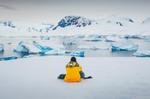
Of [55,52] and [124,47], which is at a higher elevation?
[124,47]

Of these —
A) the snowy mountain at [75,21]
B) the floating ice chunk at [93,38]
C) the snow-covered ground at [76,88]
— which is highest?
the snowy mountain at [75,21]

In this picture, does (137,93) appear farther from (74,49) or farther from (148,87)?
(74,49)

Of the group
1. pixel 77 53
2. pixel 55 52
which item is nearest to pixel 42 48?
pixel 55 52

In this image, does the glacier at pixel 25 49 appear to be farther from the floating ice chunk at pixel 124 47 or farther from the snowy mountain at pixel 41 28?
the floating ice chunk at pixel 124 47

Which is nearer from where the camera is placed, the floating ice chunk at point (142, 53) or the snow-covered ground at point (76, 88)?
the snow-covered ground at point (76, 88)

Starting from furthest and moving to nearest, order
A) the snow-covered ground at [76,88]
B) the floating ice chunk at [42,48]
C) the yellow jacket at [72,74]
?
the floating ice chunk at [42,48], the yellow jacket at [72,74], the snow-covered ground at [76,88]

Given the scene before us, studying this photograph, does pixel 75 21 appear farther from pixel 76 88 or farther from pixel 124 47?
pixel 76 88

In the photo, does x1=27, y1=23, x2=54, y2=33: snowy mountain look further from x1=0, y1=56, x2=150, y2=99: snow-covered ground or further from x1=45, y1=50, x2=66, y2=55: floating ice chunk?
x1=0, y1=56, x2=150, y2=99: snow-covered ground

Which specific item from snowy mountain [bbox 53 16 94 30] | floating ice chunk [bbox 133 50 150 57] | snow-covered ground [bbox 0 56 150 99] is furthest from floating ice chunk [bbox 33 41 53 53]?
snow-covered ground [bbox 0 56 150 99]

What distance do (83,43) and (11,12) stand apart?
2.41 m

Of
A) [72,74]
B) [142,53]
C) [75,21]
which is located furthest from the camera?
[75,21]

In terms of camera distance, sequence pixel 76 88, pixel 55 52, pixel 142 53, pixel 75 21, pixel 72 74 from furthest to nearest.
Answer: pixel 55 52 → pixel 75 21 → pixel 142 53 → pixel 72 74 → pixel 76 88

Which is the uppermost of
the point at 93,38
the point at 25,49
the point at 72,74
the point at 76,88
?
the point at 93,38

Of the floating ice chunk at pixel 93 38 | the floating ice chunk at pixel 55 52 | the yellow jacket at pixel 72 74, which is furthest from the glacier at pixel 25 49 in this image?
the yellow jacket at pixel 72 74
